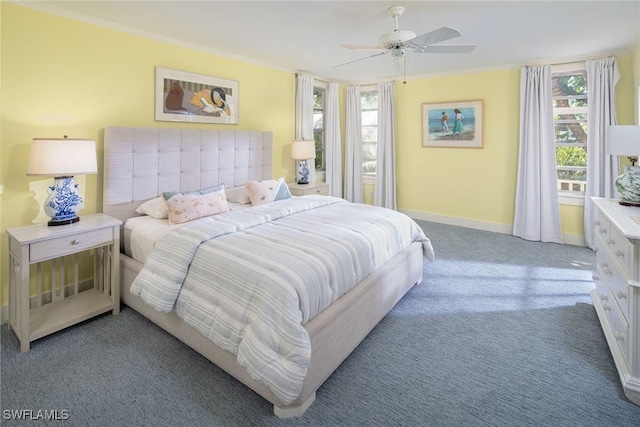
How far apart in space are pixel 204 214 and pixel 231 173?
3.77ft

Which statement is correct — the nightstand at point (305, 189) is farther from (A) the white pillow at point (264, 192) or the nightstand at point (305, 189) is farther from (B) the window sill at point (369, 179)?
(B) the window sill at point (369, 179)

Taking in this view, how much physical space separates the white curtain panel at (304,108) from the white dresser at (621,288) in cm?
383

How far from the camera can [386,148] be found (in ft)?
19.7

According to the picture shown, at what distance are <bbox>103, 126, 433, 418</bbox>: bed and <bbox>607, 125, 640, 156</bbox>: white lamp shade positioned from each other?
161 centimetres

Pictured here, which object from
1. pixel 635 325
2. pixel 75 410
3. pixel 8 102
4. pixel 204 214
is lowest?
pixel 75 410

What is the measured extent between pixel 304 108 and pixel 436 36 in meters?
2.99

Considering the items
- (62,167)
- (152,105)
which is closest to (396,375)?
(62,167)

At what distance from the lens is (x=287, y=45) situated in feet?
12.5

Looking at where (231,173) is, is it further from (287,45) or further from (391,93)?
(391,93)

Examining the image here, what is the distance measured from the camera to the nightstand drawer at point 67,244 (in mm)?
2234

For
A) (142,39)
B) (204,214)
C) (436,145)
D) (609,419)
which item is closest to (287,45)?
(142,39)

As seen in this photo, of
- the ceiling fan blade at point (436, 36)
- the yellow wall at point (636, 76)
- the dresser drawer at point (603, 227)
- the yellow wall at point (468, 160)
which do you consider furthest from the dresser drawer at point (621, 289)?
the yellow wall at point (468, 160)

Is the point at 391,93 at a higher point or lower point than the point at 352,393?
higher

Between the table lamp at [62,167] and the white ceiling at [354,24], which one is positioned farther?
the white ceiling at [354,24]
